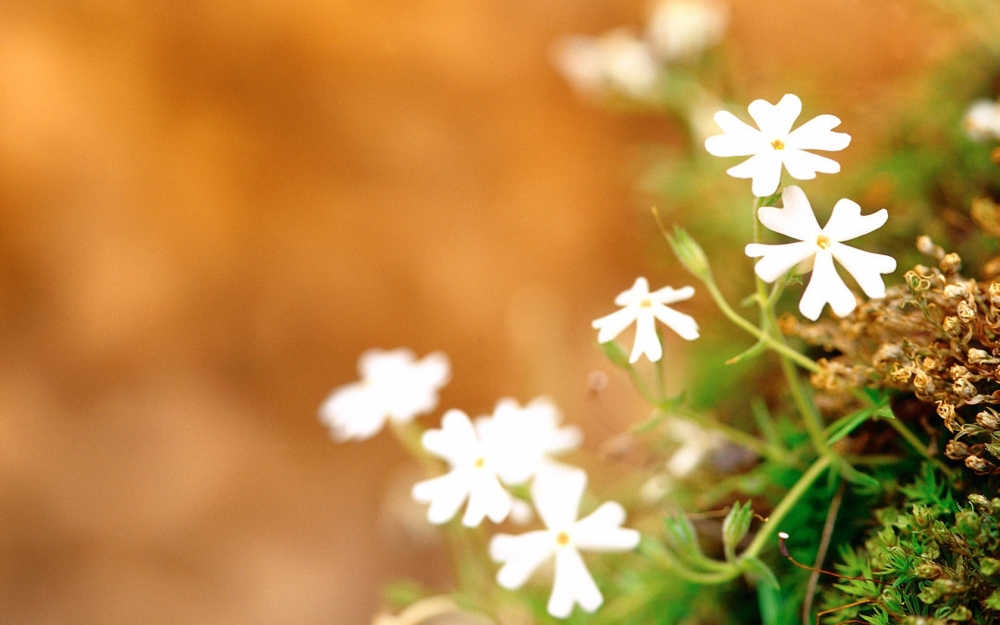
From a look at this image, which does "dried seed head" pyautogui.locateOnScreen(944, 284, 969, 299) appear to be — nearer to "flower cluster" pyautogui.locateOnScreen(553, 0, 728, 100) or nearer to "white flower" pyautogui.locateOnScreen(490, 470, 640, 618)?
"white flower" pyautogui.locateOnScreen(490, 470, 640, 618)

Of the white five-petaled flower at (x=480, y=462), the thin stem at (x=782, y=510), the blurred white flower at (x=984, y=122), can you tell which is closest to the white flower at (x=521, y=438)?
the white five-petaled flower at (x=480, y=462)

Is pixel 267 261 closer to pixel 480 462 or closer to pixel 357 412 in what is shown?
pixel 357 412

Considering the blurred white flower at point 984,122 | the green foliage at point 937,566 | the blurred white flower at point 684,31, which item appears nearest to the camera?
the green foliage at point 937,566

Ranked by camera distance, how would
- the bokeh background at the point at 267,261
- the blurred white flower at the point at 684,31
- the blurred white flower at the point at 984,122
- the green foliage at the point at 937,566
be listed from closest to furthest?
1. the green foliage at the point at 937,566
2. the blurred white flower at the point at 984,122
3. the blurred white flower at the point at 684,31
4. the bokeh background at the point at 267,261

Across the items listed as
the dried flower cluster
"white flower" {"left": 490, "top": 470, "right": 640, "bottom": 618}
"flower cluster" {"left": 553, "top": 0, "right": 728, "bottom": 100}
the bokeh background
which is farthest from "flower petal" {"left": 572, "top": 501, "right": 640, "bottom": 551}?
the bokeh background

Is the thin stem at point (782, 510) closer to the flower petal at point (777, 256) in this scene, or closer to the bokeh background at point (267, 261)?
the flower petal at point (777, 256)

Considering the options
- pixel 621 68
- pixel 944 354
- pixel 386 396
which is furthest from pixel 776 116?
pixel 621 68

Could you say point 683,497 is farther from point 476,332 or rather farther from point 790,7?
point 790,7

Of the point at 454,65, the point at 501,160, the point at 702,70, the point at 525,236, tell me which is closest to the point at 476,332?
the point at 525,236
